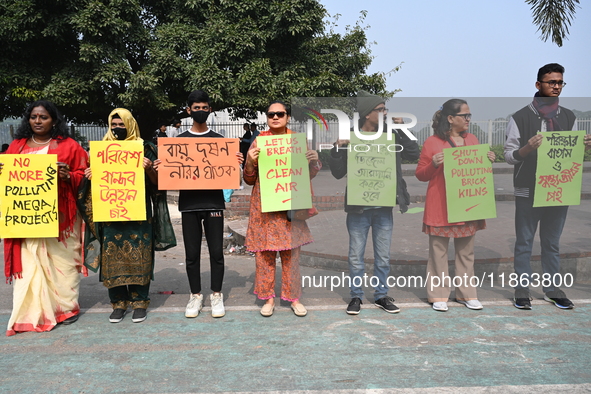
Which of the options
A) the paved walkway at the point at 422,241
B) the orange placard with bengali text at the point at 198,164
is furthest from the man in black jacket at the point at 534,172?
the orange placard with bengali text at the point at 198,164

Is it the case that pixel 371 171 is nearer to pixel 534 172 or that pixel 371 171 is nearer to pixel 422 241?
pixel 534 172

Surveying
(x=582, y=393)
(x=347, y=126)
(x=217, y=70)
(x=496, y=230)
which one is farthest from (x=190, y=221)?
(x=217, y=70)

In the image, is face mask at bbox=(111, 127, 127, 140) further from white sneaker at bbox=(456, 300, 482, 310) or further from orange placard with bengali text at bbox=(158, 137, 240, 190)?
white sneaker at bbox=(456, 300, 482, 310)

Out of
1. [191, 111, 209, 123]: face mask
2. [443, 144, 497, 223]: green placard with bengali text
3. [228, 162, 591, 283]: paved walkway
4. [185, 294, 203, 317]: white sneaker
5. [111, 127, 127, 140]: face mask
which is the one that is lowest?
[185, 294, 203, 317]: white sneaker

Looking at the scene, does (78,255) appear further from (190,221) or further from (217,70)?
(217,70)

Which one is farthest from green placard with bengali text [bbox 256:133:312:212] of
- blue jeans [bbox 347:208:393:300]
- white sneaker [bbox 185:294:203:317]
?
white sneaker [bbox 185:294:203:317]

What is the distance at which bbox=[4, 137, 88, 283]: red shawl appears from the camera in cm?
405

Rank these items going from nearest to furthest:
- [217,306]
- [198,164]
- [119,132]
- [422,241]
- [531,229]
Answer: [119,132], [198,164], [217,306], [531,229], [422,241]

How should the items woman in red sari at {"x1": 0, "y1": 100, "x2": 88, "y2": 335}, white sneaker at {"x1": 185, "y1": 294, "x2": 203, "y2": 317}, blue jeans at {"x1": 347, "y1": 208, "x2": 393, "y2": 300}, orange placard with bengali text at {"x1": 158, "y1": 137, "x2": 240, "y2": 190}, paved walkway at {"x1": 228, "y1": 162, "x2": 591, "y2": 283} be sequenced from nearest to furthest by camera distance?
woman in red sari at {"x1": 0, "y1": 100, "x2": 88, "y2": 335} → orange placard with bengali text at {"x1": 158, "y1": 137, "x2": 240, "y2": 190} → white sneaker at {"x1": 185, "y1": 294, "x2": 203, "y2": 317} → blue jeans at {"x1": 347, "y1": 208, "x2": 393, "y2": 300} → paved walkway at {"x1": 228, "y1": 162, "x2": 591, "y2": 283}

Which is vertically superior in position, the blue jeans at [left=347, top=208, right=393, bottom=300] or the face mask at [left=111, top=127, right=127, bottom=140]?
the face mask at [left=111, top=127, right=127, bottom=140]

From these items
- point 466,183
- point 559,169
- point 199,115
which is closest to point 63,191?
point 199,115

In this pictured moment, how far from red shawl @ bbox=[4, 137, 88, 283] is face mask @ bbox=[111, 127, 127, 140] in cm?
42

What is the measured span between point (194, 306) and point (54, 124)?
6.44ft

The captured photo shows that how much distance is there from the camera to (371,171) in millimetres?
4355
